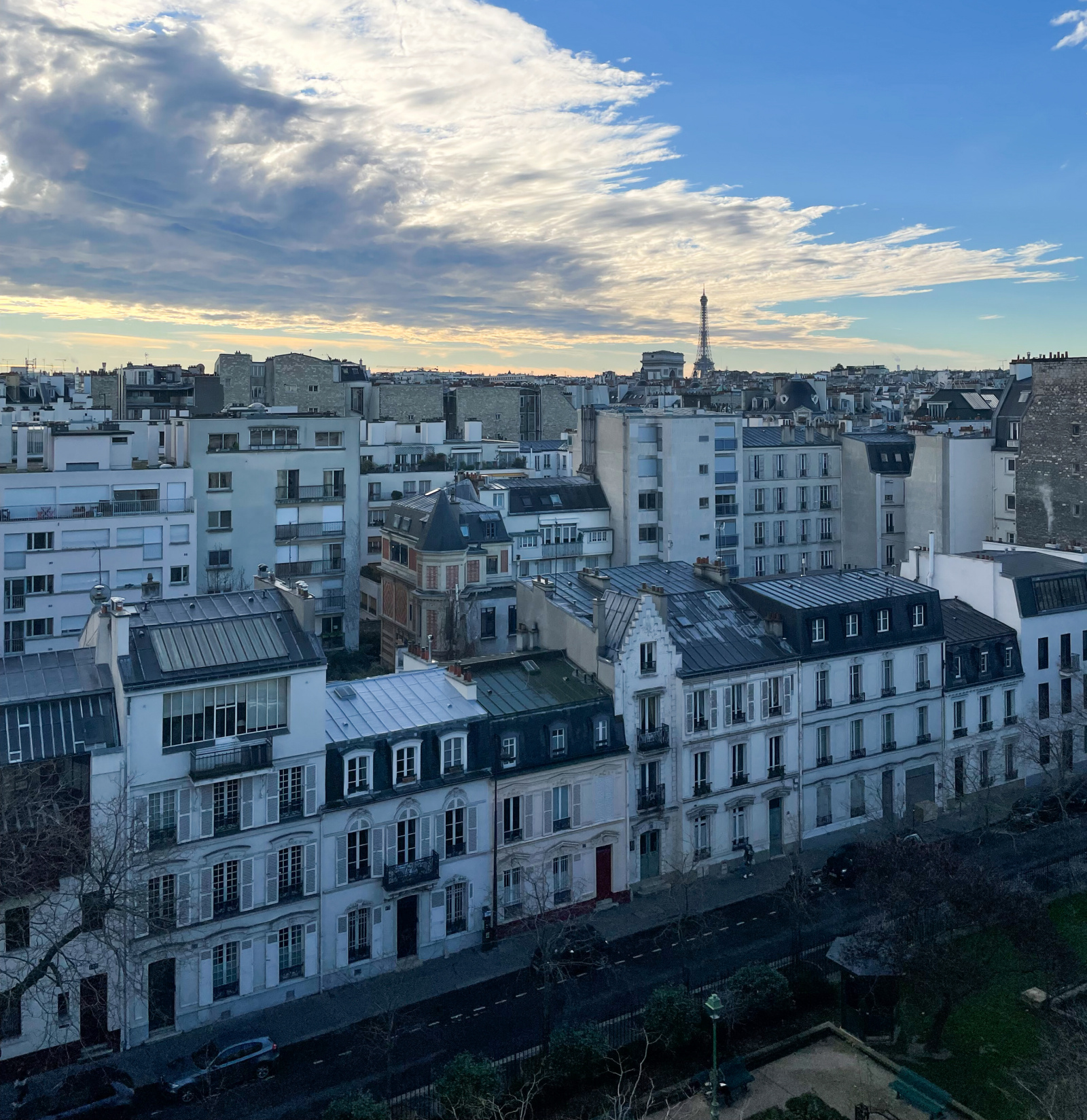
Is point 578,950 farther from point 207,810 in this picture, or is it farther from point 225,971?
point 207,810

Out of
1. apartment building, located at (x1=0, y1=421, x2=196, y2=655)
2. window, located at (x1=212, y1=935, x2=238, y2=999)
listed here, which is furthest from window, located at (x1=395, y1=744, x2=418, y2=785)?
apartment building, located at (x1=0, y1=421, x2=196, y2=655)

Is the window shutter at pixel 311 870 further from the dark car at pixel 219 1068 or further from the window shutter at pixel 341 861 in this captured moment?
the dark car at pixel 219 1068

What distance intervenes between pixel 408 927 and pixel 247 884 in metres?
6.56

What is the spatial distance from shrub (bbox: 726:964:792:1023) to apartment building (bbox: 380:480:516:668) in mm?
35681

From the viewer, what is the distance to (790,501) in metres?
95.4

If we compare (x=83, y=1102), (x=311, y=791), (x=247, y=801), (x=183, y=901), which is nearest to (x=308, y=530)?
(x=311, y=791)

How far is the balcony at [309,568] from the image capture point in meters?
79.9

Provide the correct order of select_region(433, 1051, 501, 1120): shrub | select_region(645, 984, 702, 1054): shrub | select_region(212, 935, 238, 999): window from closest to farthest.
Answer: select_region(433, 1051, 501, 1120): shrub < select_region(645, 984, 702, 1054): shrub < select_region(212, 935, 238, 999): window

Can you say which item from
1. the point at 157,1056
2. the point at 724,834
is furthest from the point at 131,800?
the point at 724,834

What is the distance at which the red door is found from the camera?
44812mm

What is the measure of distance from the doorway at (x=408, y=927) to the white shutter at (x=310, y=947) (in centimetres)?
324

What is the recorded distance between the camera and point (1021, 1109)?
3148cm

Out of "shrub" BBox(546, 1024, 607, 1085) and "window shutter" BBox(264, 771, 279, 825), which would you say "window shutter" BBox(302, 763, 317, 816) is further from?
"shrub" BBox(546, 1024, 607, 1085)

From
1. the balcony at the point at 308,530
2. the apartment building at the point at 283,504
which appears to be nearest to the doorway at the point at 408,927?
the apartment building at the point at 283,504
